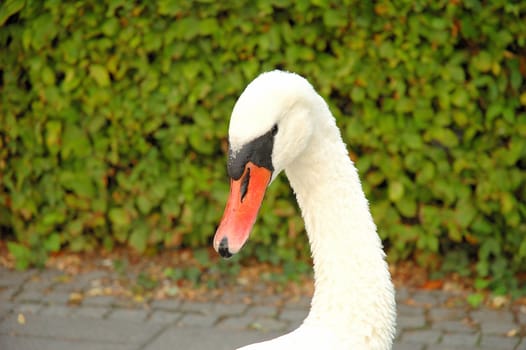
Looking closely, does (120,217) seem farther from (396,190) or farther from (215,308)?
(396,190)

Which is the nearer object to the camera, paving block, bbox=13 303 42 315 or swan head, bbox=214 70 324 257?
swan head, bbox=214 70 324 257

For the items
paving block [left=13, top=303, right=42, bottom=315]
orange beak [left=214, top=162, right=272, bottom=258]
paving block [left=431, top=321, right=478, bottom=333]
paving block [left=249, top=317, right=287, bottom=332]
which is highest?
orange beak [left=214, top=162, right=272, bottom=258]

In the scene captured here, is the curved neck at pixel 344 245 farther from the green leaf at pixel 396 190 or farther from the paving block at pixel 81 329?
the green leaf at pixel 396 190

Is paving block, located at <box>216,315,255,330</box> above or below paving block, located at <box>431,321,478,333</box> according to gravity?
above

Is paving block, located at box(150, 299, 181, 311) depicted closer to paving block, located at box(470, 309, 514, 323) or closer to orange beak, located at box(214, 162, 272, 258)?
paving block, located at box(470, 309, 514, 323)

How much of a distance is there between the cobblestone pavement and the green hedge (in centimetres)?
40

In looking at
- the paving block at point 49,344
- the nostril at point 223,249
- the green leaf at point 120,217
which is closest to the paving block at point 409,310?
A: the paving block at point 49,344

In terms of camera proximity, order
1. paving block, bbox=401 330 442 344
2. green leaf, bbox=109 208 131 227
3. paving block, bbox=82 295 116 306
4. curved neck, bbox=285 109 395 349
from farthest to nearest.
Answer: green leaf, bbox=109 208 131 227
paving block, bbox=82 295 116 306
paving block, bbox=401 330 442 344
curved neck, bbox=285 109 395 349

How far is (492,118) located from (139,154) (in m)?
2.41

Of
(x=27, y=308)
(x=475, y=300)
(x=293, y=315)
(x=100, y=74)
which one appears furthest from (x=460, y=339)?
(x=100, y=74)

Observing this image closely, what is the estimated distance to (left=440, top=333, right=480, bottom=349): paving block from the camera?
485 cm

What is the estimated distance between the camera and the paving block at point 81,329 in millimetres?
5055

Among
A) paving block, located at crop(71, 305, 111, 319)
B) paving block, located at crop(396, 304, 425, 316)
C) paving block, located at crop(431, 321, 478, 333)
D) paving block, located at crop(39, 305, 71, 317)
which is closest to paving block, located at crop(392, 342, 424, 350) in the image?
paving block, located at crop(431, 321, 478, 333)

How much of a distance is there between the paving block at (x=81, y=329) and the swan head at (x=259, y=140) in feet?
9.33
